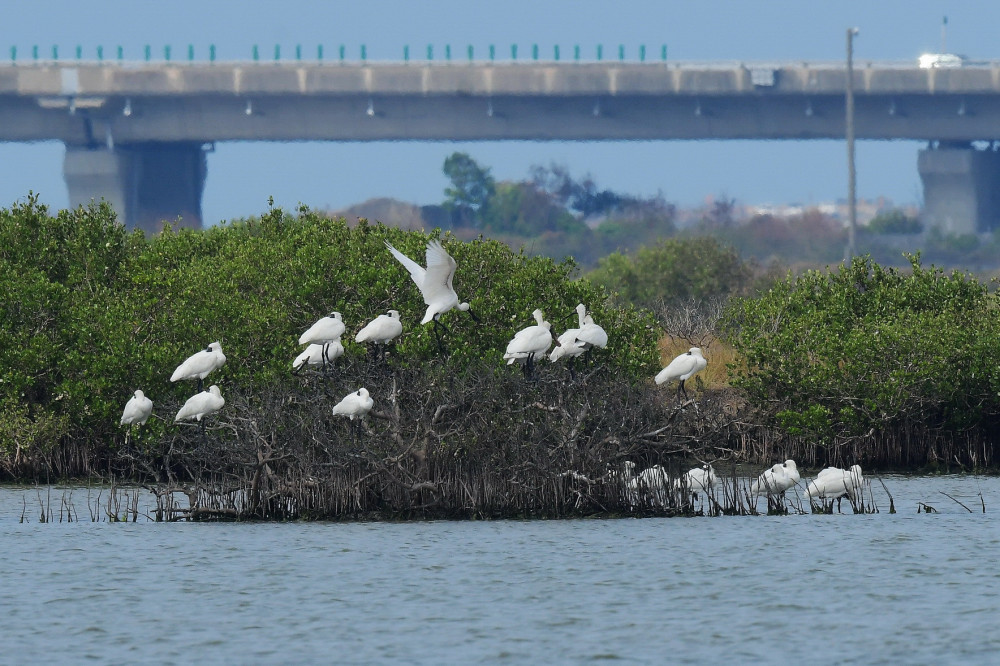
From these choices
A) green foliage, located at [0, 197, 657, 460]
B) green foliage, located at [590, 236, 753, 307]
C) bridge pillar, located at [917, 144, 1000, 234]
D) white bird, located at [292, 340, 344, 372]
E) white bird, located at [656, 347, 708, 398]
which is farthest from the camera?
bridge pillar, located at [917, 144, 1000, 234]

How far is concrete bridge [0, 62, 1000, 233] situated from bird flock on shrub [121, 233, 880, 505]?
69.8 m

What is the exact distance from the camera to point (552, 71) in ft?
313

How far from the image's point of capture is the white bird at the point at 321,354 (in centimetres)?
2469

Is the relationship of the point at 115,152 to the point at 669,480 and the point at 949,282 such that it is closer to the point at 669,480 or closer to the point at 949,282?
the point at 949,282

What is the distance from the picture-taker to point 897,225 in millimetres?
106750

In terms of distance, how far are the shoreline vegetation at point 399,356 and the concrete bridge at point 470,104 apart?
200ft

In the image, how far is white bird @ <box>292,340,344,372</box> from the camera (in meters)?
24.7

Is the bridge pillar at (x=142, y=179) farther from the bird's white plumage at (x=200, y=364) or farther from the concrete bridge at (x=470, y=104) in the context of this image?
the bird's white plumage at (x=200, y=364)

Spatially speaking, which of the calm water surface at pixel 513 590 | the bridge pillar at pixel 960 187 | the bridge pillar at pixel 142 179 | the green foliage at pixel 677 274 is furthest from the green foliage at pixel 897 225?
the calm water surface at pixel 513 590

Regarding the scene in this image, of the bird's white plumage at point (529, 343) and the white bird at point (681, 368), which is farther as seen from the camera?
the white bird at point (681, 368)

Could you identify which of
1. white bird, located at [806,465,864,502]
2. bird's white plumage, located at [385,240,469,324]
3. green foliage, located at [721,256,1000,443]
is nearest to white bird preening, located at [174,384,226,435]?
bird's white plumage, located at [385,240,469,324]

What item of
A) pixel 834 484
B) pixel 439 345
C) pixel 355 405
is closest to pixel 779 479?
pixel 834 484

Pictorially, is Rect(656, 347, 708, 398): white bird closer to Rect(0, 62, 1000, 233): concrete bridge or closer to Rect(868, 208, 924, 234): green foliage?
Rect(0, 62, 1000, 233): concrete bridge

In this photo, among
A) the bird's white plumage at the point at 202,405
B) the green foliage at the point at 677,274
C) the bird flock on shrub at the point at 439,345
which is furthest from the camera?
the green foliage at the point at 677,274
